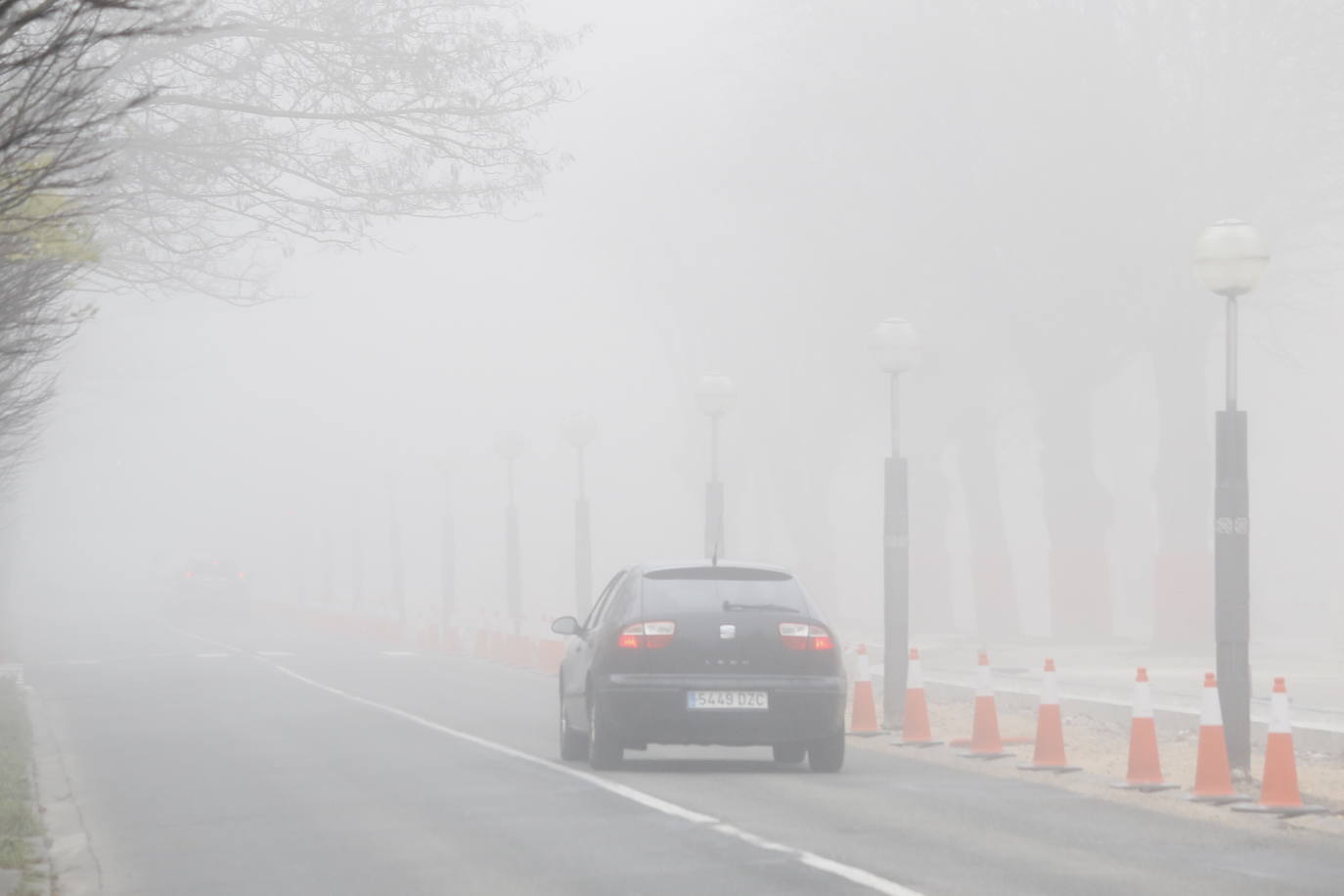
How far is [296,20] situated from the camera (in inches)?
781

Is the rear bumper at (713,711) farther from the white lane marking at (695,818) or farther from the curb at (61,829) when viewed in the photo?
the curb at (61,829)

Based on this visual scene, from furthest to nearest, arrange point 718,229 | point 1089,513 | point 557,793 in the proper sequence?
point 718,229 < point 1089,513 < point 557,793

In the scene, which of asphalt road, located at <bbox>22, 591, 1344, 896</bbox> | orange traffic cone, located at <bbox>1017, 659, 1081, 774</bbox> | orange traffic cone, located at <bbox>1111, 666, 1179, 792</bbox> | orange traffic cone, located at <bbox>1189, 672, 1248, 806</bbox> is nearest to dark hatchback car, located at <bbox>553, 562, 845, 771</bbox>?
asphalt road, located at <bbox>22, 591, 1344, 896</bbox>

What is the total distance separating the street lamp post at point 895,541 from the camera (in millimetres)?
22672

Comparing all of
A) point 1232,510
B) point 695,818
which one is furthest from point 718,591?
point 1232,510

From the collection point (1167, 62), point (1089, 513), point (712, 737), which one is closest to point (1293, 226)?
point (1167, 62)

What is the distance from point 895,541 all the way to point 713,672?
7572mm

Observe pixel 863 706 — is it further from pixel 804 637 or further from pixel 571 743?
pixel 804 637

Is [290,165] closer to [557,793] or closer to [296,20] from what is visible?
[296,20]

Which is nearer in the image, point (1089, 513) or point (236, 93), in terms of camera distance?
point (236, 93)

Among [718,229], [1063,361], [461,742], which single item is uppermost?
[718,229]

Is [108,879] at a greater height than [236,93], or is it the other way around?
[236,93]

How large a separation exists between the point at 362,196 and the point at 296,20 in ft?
5.82

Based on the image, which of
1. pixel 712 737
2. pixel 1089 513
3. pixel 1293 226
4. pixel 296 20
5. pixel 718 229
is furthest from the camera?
pixel 718 229
